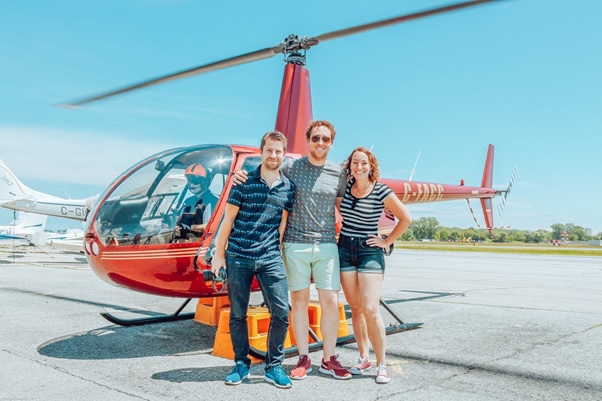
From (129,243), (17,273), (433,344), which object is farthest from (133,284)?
(17,273)

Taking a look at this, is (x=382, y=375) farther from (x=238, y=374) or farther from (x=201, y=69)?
(x=201, y=69)

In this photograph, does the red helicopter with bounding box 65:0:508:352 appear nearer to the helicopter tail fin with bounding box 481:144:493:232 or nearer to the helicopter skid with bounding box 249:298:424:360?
the helicopter skid with bounding box 249:298:424:360

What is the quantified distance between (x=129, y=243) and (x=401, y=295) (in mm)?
6470

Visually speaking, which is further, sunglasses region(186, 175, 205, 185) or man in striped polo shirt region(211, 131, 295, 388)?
sunglasses region(186, 175, 205, 185)

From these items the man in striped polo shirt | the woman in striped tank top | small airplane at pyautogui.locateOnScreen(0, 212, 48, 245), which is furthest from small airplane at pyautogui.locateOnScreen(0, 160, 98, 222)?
the woman in striped tank top

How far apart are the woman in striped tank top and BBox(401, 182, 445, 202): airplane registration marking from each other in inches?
161

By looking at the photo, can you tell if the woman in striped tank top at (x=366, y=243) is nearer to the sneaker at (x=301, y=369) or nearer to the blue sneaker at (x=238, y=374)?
the sneaker at (x=301, y=369)

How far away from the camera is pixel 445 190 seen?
9711mm

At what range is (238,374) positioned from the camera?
397 cm

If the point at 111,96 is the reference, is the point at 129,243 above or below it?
below

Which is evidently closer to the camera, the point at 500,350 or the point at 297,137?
the point at 500,350

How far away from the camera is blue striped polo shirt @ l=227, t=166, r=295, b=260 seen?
155 inches

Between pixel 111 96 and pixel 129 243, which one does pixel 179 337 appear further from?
pixel 111 96

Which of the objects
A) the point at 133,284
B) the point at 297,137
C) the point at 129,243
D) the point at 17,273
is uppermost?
the point at 297,137
